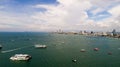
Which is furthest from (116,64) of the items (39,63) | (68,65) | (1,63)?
(1,63)

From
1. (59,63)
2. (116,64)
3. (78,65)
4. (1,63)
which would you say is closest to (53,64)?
(59,63)

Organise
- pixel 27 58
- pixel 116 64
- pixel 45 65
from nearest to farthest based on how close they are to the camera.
A: pixel 45 65 → pixel 116 64 → pixel 27 58

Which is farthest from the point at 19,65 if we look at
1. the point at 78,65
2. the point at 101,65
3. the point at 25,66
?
the point at 101,65

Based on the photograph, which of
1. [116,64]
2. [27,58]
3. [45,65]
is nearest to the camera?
[45,65]

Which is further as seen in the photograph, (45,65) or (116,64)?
(116,64)

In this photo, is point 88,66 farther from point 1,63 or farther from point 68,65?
point 1,63

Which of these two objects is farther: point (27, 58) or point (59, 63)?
point (27, 58)

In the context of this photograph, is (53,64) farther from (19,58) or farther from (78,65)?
(19,58)
